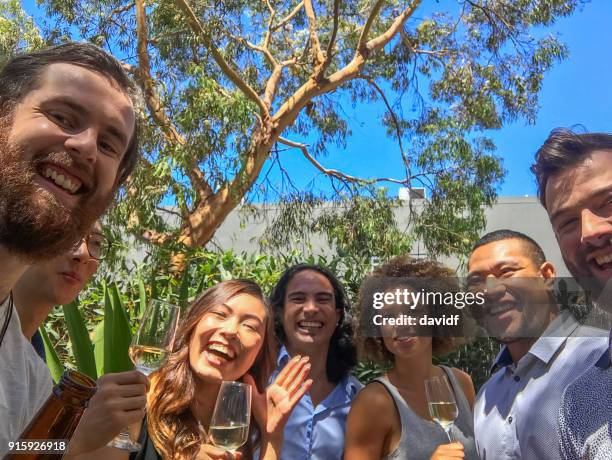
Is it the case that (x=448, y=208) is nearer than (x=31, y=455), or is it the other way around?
(x=31, y=455)

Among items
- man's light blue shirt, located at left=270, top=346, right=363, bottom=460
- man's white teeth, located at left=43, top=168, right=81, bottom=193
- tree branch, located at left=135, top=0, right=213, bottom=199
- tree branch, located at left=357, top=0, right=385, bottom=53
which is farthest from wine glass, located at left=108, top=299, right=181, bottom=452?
tree branch, located at left=357, top=0, right=385, bottom=53

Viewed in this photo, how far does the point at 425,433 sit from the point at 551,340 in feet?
1.31

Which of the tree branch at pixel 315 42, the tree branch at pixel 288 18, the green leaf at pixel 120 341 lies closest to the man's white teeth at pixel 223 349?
the green leaf at pixel 120 341

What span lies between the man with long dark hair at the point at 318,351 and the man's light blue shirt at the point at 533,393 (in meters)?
0.46

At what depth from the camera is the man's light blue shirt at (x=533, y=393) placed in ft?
4.03

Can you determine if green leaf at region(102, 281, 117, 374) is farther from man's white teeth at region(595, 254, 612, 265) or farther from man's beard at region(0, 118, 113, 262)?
man's white teeth at region(595, 254, 612, 265)

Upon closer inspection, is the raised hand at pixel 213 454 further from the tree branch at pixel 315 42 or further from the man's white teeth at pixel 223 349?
the tree branch at pixel 315 42

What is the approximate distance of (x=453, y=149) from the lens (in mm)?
6723

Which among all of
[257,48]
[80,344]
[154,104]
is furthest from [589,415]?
[257,48]

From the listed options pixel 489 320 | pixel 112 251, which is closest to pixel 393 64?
pixel 112 251

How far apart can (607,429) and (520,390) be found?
20.2 inches

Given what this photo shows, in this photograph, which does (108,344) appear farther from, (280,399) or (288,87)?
(288,87)

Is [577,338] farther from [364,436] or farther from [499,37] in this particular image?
[499,37]

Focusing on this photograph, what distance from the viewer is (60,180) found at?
95 cm
